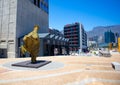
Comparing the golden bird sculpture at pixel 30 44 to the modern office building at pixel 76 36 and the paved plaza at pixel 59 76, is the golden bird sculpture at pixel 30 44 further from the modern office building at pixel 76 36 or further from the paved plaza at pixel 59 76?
the modern office building at pixel 76 36

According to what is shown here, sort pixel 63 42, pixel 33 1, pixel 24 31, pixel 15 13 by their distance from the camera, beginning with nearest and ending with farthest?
1. pixel 15 13
2. pixel 24 31
3. pixel 33 1
4. pixel 63 42

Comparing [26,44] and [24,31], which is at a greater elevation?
[24,31]

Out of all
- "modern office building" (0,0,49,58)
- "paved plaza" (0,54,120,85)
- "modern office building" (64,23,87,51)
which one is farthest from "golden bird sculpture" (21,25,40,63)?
"modern office building" (64,23,87,51)

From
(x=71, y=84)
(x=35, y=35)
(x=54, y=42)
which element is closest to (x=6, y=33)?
(x=54, y=42)

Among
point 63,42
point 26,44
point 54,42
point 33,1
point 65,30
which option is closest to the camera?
point 26,44

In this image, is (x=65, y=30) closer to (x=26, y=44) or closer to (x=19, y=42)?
(x=19, y=42)

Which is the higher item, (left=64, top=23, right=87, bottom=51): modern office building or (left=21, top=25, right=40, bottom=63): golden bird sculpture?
(left=64, top=23, right=87, bottom=51): modern office building

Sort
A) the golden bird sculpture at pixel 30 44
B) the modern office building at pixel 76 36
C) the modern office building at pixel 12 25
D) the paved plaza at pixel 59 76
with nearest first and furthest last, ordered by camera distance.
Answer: the paved plaza at pixel 59 76, the golden bird sculpture at pixel 30 44, the modern office building at pixel 12 25, the modern office building at pixel 76 36

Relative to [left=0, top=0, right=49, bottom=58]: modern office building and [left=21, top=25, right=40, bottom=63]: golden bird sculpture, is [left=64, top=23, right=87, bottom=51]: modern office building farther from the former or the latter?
[left=21, top=25, right=40, bottom=63]: golden bird sculpture

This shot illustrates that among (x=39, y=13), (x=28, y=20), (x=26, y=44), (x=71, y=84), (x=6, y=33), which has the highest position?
(x=39, y=13)

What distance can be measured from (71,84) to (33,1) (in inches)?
1597

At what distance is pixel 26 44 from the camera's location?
16.2m

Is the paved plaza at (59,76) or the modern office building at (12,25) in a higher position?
the modern office building at (12,25)

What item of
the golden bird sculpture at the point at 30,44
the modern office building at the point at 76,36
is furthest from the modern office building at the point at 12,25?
the modern office building at the point at 76,36
